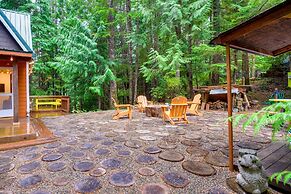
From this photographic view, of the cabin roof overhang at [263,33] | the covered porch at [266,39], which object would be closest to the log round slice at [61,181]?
the covered porch at [266,39]

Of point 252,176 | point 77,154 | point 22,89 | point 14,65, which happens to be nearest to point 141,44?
point 22,89

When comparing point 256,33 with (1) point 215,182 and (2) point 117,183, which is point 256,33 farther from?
(2) point 117,183

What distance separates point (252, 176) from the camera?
6.55 ft

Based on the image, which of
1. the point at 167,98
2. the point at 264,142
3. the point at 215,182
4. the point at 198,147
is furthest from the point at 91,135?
the point at 167,98

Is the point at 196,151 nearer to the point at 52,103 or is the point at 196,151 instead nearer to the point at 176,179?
the point at 176,179

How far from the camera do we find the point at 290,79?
8992 millimetres

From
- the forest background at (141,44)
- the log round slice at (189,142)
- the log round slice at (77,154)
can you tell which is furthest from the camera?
the forest background at (141,44)

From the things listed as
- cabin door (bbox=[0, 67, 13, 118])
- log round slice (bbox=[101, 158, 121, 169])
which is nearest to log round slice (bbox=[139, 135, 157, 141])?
log round slice (bbox=[101, 158, 121, 169])

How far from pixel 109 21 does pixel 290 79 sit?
10.5 metres

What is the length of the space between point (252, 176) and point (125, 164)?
1711 millimetres

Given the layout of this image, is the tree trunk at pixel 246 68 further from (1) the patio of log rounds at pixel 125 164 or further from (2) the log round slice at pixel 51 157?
(2) the log round slice at pixel 51 157

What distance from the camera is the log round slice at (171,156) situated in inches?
111

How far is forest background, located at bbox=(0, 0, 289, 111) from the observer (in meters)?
9.01

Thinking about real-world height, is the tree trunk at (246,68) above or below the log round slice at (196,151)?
above
